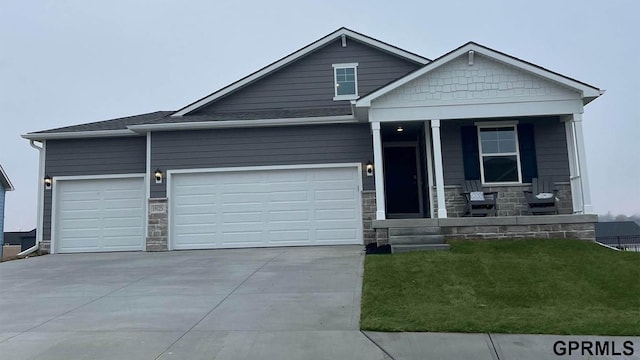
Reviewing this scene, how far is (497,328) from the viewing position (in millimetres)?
4543

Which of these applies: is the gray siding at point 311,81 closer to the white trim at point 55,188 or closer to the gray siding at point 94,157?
the gray siding at point 94,157

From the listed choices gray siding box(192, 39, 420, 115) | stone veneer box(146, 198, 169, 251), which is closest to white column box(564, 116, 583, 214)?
gray siding box(192, 39, 420, 115)

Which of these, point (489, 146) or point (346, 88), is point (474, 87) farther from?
point (346, 88)

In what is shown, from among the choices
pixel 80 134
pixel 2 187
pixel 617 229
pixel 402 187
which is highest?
pixel 80 134

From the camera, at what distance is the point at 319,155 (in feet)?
37.9

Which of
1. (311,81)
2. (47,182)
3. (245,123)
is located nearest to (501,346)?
(245,123)

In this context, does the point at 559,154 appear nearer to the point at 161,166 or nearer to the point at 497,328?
the point at 497,328

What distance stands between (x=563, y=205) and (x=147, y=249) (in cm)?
1066

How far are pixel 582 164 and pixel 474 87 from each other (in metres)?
2.91

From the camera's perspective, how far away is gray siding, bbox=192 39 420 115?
13.1 metres

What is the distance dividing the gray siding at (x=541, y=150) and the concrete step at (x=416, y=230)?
2.12 m

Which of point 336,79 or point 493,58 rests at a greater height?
point 336,79

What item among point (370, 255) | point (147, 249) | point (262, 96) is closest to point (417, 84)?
point (370, 255)

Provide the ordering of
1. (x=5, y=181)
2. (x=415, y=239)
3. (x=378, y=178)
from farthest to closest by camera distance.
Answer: (x=5, y=181)
(x=378, y=178)
(x=415, y=239)
